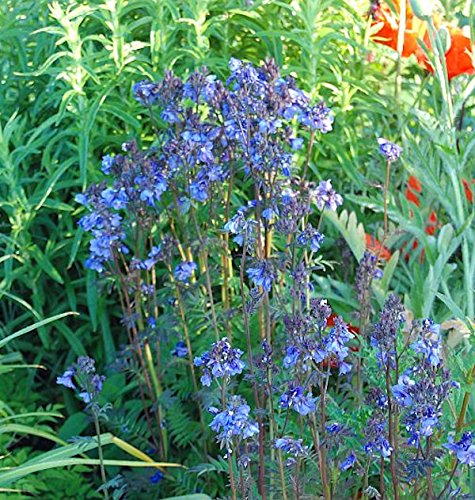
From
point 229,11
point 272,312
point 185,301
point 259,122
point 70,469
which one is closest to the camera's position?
point 259,122

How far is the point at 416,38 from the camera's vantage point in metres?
2.56

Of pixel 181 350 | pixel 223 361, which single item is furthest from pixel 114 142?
pixel 223 361

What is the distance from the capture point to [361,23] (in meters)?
2.69

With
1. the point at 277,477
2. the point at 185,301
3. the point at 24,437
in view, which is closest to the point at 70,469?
the point at 24,437

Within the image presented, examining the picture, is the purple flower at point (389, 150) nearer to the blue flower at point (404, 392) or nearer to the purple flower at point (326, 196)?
the purple flower at point (326, 196)

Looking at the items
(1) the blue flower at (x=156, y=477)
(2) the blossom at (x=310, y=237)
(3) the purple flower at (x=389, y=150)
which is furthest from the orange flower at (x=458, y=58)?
(1) the blue flower at (x=156, y=477)

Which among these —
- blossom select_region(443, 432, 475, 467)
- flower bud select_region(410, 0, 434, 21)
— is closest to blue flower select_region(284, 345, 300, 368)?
blossom select_region(443, 432, 475, 467)

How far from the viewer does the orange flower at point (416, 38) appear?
2600mm

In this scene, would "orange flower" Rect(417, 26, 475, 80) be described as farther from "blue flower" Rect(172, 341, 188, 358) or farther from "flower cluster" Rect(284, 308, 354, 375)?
"flower cluster" Rect(284, 308, 354, 375)

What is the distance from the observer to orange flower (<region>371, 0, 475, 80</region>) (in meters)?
2.60

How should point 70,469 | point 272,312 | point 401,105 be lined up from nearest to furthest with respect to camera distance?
1. point 272,312
2. point 70,469
3. point 401,105

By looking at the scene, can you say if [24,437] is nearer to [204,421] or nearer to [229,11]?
[204,421]

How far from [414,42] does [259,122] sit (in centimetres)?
105

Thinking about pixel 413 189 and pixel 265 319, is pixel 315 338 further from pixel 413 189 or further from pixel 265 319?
pixel 413 189
